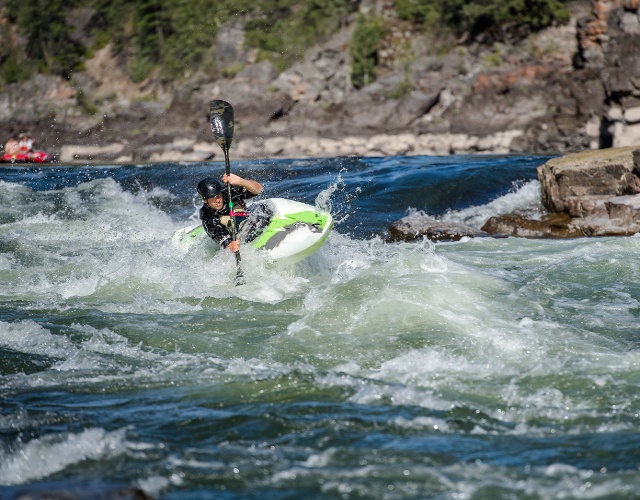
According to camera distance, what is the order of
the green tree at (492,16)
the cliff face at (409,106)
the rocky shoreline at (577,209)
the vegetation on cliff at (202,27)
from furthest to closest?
the vegetation on cliff at (202,27), the green tree at (492,16), the cliff face at (409,106), the rocky shoreline at (577,209)

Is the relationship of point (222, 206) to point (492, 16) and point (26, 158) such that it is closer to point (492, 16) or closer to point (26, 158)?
point (26, 158)

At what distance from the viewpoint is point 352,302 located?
6727mm

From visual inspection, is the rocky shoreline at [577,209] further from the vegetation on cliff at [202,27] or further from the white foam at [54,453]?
the vegetation on cliff at [202,27]

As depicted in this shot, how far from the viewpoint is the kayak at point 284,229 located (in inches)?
308

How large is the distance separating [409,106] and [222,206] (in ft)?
76.5

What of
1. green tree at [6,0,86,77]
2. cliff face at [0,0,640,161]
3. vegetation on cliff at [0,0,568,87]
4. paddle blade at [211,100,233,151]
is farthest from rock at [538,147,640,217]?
green tree at [6,0,86,77]

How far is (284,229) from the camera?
25.9 ft

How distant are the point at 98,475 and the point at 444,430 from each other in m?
1.75

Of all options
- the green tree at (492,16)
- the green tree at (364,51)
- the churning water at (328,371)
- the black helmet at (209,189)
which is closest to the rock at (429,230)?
the churning water at (328,371)

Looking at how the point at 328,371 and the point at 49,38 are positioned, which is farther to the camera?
the point at 49,38

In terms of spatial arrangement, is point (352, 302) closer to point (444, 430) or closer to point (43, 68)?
point (444, 430)

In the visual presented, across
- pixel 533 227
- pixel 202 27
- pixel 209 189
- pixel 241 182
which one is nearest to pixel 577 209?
pixel 533 227

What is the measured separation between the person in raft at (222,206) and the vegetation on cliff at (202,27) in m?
26.8

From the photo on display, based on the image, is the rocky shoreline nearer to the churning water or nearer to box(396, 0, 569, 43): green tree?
the churning water
